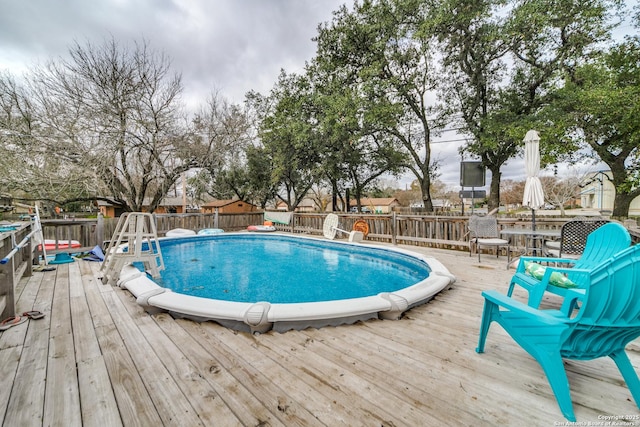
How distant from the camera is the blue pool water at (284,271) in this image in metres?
4.45

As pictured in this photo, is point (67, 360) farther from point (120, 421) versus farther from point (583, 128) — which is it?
point (583, 128)

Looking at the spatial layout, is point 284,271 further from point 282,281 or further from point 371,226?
point 371,226

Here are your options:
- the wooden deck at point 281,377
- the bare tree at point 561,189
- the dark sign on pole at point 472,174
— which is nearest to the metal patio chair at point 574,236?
the wooden deck at point 281,377

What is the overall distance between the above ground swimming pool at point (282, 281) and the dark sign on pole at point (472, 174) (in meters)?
5.47

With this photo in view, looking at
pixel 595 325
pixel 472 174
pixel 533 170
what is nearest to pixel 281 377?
pixel 595 325

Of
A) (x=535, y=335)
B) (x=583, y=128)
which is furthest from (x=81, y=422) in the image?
(x=583, y=128)

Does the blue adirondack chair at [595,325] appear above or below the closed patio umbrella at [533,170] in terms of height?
below

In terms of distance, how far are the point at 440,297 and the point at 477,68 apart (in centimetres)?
960

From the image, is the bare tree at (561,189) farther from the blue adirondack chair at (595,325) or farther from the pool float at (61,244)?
the pool float at (61,244)

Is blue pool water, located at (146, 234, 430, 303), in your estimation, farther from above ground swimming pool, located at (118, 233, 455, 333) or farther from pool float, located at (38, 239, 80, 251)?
pool float, located at (38, 239, 80, 251)

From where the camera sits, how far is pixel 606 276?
1278mm

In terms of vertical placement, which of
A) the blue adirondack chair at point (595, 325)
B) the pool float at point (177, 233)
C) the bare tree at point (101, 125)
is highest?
the bare tree at point (101, 125)

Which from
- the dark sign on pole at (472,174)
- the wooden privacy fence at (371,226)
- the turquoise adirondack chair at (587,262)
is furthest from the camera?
the dark sign on pole at (472,174)

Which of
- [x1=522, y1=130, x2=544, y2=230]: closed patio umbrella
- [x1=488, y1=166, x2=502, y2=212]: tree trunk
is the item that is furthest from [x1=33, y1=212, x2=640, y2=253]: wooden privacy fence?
[x1=488, y1=166, x2=502, y2=212]: tree trunk
